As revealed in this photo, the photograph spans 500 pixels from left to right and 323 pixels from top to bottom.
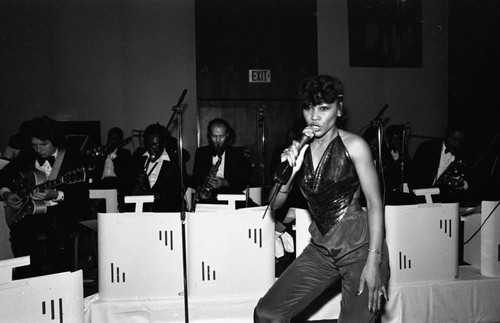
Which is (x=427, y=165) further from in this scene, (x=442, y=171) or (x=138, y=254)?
(x=138, y=254)

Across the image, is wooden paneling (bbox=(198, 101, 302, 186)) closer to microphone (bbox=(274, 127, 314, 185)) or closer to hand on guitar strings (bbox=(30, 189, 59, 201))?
hand on guitar strings (bbox=(30, 189, 59, 201))

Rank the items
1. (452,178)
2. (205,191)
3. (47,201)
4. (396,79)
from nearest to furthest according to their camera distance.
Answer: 1. (47,201)
2. (205,191)
3. (452,178)
4. (396,79)

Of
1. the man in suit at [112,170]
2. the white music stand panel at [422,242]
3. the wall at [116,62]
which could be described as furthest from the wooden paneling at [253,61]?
the white music stand panel at [422,242]

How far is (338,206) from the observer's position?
2.42 m

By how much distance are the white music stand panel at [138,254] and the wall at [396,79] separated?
661 cm

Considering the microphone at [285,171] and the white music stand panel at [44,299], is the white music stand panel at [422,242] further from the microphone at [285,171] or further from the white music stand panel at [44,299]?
the white music stand panel at [44,299]

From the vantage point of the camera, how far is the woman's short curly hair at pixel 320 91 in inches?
92.6

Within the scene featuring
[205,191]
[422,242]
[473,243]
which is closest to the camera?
[422,242]

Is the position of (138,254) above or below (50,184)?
below

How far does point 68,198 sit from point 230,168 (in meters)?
1.77

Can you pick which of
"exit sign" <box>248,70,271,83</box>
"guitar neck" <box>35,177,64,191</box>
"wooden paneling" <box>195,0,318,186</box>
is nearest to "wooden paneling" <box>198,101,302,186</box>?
"wooden paneling" <box>195,0,318,186</box>

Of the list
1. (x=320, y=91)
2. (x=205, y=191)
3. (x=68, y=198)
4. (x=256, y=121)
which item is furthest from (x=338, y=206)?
(x=256, y=121)

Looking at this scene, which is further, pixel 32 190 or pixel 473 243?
pixel 32 190

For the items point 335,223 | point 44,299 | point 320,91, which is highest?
point 320,91
